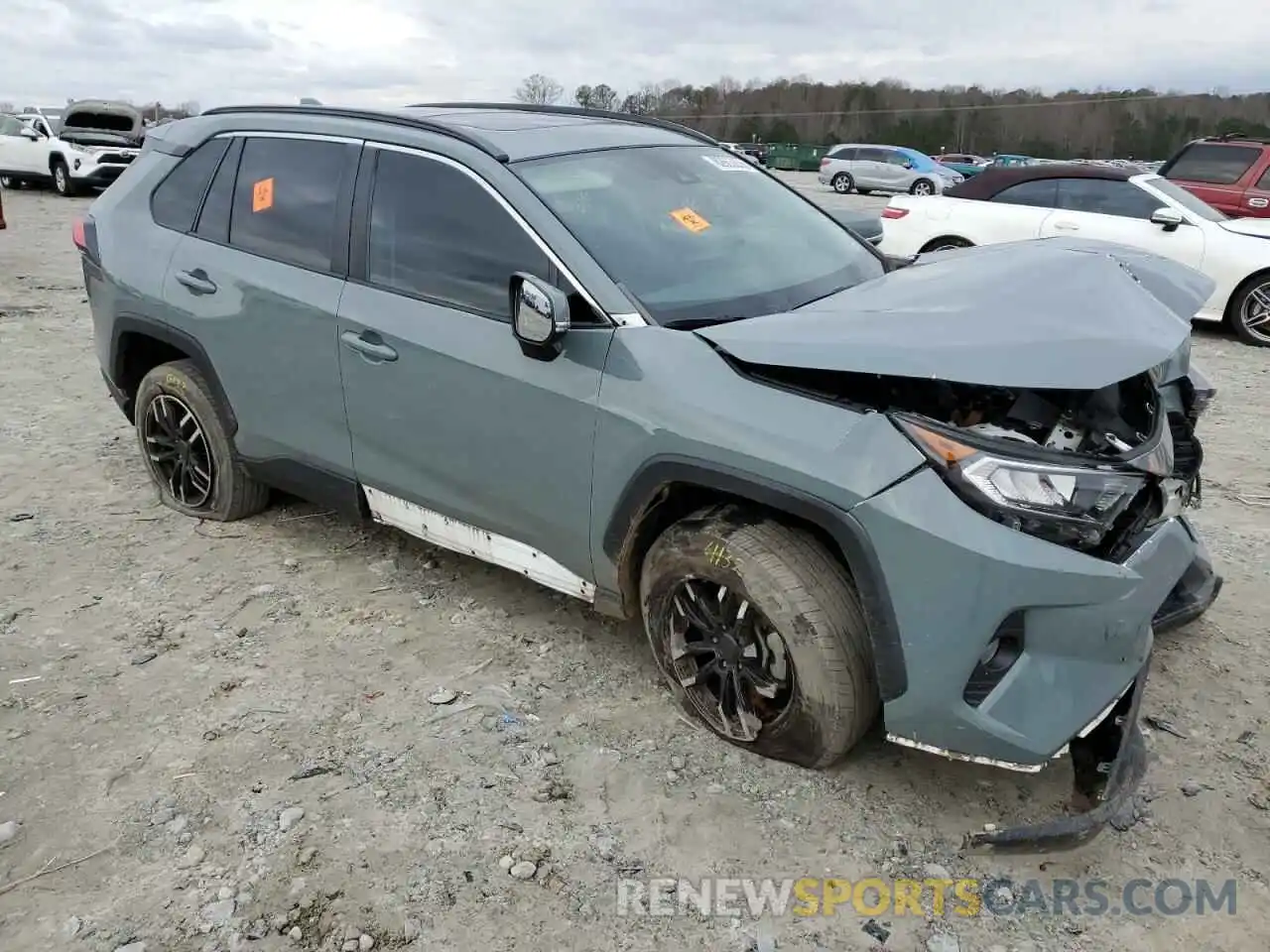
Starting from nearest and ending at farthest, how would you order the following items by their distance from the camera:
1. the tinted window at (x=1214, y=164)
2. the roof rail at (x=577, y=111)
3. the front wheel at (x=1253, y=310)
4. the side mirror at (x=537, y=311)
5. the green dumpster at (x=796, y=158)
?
the side mirror at (x=537, y=311)
the roof rail at (x=577, y=111)
the front wheel at (x=1253, y=310)
the tinted window at (x=1214, y=164)
the green dumpster at (x=796, y=158)

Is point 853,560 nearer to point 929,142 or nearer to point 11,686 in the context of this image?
point 11,686

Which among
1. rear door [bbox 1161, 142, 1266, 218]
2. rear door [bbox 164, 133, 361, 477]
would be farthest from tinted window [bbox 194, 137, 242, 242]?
rear door [bbox 1161, 142, 1266, 218]

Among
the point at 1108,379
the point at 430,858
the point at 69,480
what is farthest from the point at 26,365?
the point at 1108,379

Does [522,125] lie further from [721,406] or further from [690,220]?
[721,406]

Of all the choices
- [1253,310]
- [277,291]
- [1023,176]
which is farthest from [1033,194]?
[277,291]

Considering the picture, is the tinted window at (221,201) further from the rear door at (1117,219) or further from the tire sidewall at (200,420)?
the rear door at (1117,219)

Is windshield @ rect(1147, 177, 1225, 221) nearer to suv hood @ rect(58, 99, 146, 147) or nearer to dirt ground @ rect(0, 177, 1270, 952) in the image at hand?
dirt ground @ rect(0, 177, 1270, 952)

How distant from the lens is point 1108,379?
233cm

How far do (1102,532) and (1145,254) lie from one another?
1734 mm

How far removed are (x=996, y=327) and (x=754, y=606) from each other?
952 mm

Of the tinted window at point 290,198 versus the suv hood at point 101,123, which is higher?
the tinted window at point 290,198

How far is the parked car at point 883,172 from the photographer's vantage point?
98.4 feet

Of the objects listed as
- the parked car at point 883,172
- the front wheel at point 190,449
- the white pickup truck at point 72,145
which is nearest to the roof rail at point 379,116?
the front wheel at point 190,449

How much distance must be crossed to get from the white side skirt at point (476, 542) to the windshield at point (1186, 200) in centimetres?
805
